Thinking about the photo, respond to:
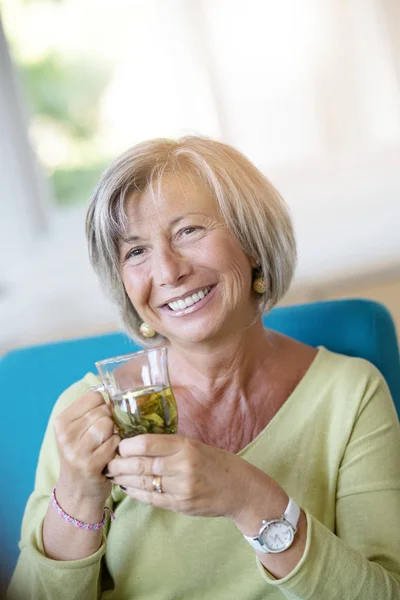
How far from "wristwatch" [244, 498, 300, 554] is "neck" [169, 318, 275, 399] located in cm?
40

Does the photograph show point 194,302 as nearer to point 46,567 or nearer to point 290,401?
point 290,401

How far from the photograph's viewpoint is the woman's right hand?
1.15m

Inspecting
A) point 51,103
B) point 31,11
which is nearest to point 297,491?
point 51,103

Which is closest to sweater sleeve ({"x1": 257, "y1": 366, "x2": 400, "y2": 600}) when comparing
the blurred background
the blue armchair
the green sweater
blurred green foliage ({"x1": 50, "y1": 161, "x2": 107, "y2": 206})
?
the green sweater

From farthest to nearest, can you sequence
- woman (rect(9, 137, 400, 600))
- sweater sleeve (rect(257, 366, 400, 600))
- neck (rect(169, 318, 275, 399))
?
1. neck (rect(169, 318, 275, 399))
2. woman (rect(9, 137, 400, 600))
3. sweater sleeve (rect(257, 366, 400, 600))

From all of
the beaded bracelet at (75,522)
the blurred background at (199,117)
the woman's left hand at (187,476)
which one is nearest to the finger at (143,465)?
the woman's left hand at (187,476)

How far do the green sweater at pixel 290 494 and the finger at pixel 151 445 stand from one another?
12.2 inches

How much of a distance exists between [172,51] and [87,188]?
1.59ft

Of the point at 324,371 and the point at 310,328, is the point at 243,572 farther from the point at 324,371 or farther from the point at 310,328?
the point at 310,328

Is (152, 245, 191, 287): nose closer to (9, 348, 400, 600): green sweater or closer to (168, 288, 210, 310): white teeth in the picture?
(168, 288, 210, 310): white teeth

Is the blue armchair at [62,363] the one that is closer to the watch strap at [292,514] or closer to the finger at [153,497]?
the watch strap at [292,514]

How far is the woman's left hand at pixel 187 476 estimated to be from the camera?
1089 mm

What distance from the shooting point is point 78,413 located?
1176 mm

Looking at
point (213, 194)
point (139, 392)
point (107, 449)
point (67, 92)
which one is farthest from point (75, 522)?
point (67, 92)
